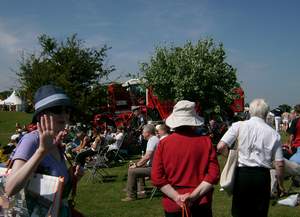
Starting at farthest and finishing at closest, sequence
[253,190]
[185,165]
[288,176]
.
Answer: [288,176], [253,190], [185,165]

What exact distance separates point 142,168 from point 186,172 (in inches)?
214

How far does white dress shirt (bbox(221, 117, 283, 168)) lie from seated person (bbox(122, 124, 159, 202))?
158 inches

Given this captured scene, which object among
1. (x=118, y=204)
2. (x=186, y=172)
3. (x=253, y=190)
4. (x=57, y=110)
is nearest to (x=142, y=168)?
(x=118, y=204)

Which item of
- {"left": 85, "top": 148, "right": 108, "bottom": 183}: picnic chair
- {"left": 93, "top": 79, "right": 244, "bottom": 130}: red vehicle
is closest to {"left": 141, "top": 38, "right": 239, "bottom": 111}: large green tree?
{"left": 93, "top": 79, "right": 244, "bottom": 130}: red vehicle

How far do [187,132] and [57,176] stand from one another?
5.98 ft

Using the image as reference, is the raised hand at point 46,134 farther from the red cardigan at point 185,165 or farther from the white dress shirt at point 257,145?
the white dress shirt at point 257,145

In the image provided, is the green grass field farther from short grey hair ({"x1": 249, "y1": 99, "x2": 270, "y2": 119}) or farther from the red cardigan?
the red cardigan

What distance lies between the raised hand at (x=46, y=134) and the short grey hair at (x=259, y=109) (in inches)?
136

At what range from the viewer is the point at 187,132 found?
406 cm

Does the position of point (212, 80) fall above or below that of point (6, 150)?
above

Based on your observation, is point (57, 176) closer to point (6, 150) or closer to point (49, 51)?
point (6, 150)

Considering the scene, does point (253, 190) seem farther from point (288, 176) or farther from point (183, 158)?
point (288, 176)

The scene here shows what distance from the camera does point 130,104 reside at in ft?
78.6

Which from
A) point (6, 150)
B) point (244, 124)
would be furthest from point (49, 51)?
point (244, 124)
